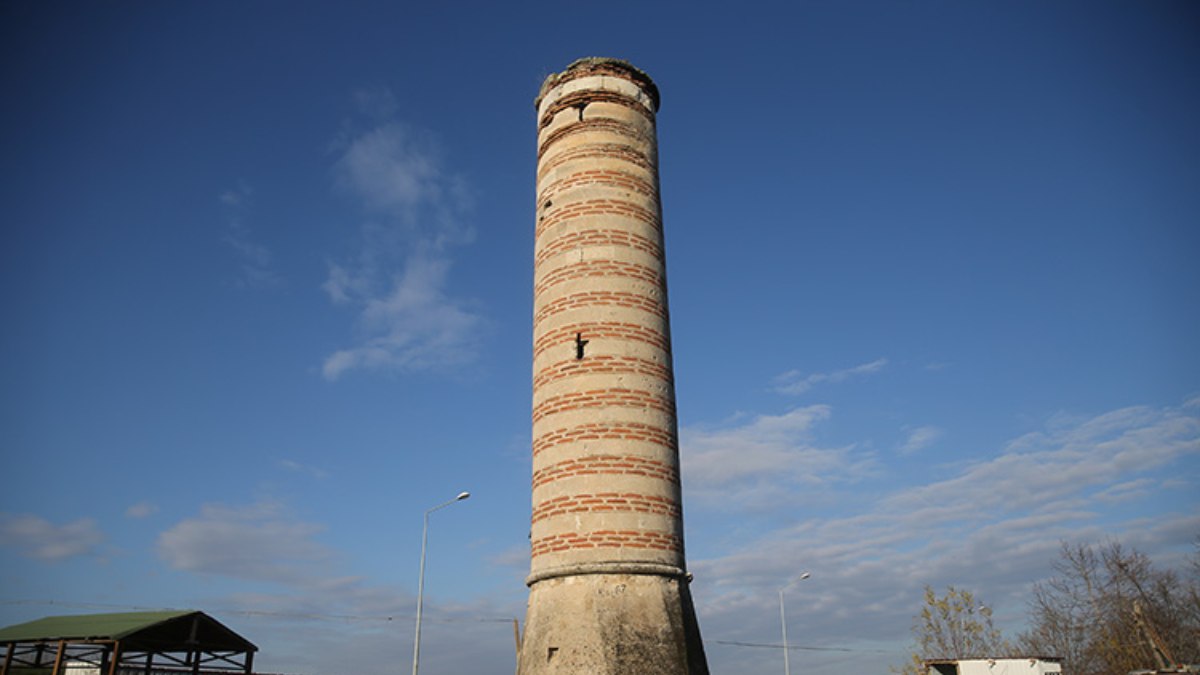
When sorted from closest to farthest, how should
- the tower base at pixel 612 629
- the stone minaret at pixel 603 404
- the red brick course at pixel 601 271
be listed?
the tower base at pixel 612 629 < the stone minaret at pixel 603 404 < the red brick course at pixel 601 271

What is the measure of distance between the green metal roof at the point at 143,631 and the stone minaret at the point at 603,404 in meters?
13.4

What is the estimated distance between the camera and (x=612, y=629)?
11.3 metres

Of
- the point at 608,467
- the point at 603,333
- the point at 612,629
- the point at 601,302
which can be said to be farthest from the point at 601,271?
the point at 612,629

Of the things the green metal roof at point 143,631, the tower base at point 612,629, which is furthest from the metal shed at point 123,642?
the tower base at point 612,629

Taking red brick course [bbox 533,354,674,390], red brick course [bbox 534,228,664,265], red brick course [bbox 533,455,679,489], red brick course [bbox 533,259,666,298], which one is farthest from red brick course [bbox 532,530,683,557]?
red brick course [bbox 534,228,664,265]

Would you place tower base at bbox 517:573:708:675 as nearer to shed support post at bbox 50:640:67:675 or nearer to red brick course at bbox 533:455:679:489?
red brick course at bbox 533:455:679:489

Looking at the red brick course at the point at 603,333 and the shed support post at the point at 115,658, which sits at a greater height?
the red brick course at the point at 603,333

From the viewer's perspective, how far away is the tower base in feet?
36.7

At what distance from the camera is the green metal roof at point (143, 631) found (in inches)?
794

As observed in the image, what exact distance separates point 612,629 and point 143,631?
1481cm

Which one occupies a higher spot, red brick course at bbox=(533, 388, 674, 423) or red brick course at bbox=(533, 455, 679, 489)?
red brick course at bbox=(533, 388, 674, 423)

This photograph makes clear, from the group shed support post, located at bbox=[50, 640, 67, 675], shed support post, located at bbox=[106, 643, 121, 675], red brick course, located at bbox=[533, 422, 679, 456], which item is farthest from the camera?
shed support post, located at bbox=[50, 640, 67, 675]

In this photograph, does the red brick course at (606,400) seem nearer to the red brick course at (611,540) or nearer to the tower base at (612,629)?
the red brick course at (611,540)

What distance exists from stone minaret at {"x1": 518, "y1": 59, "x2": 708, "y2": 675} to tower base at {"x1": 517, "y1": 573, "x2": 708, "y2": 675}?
0.8 inches
